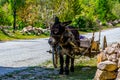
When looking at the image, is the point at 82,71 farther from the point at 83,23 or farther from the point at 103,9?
the point at 103,9

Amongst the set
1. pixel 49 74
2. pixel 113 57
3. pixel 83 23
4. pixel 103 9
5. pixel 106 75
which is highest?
pixel 113 57

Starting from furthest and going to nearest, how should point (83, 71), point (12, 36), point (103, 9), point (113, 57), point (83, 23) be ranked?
point (103, 9) → point (83, 23) → point (12, 36) → point (83, 71) → point (113, 57)

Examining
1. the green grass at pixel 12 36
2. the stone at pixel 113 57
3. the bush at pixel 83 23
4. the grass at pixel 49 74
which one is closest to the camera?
the stone at pixel 113 57

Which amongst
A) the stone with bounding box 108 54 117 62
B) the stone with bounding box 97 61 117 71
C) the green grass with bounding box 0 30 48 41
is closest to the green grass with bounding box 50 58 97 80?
the stone with bounding box 108 54 117 62

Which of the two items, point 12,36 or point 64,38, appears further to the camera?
point 12,36

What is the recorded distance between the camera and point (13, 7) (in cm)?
5509

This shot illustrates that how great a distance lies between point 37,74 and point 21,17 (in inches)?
1820

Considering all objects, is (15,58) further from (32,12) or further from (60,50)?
(32,12)

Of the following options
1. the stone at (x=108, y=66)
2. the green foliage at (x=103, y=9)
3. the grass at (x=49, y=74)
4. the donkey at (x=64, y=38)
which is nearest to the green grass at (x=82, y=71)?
the grass at (x=49, y=74)

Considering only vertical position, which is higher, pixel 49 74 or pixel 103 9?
pixel 49 74

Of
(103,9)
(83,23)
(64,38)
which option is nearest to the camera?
(64,38)

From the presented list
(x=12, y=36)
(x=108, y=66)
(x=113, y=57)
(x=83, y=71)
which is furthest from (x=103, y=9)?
(x=108, y=66)

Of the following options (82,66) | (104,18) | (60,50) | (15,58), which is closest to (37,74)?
(60,50)

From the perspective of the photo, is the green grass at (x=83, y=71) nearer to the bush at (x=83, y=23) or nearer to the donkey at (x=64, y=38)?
the donkey at (x=64, y=38)
